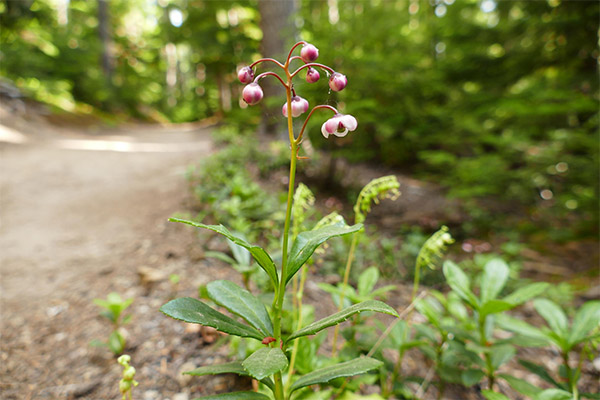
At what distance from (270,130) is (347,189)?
3040 mm

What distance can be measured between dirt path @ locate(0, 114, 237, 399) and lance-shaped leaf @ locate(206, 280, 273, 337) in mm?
A: 626

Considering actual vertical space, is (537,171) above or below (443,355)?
above

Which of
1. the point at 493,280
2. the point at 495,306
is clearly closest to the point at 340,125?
the point at 495,306

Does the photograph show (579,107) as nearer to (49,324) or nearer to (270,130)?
(49,324)

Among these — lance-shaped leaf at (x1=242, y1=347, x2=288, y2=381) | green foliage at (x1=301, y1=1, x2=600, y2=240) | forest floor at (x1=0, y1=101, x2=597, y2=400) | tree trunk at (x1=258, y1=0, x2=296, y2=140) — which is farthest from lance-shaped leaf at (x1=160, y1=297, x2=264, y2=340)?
tree trunk at (x1=258, y1=0, x2=296, y2=140)

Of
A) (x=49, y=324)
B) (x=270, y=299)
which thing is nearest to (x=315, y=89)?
(x=270, y=299)

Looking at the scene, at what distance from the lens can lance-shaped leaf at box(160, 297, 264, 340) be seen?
0.92 metres

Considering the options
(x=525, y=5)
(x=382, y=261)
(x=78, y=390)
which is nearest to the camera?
(x=78, y=390)

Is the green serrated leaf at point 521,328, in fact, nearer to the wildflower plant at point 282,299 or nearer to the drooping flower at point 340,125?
the wildflower plant at point 282,299

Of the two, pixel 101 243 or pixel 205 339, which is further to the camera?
pixel 101 243

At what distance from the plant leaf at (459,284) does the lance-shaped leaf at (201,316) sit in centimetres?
86

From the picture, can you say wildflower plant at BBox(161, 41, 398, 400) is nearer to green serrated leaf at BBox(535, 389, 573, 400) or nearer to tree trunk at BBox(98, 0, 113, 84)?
green serrated leaf at BBox(535, 389, 573, 400)

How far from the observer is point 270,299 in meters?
1.51

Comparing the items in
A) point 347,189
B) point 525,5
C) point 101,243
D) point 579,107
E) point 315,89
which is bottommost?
point 101,243
